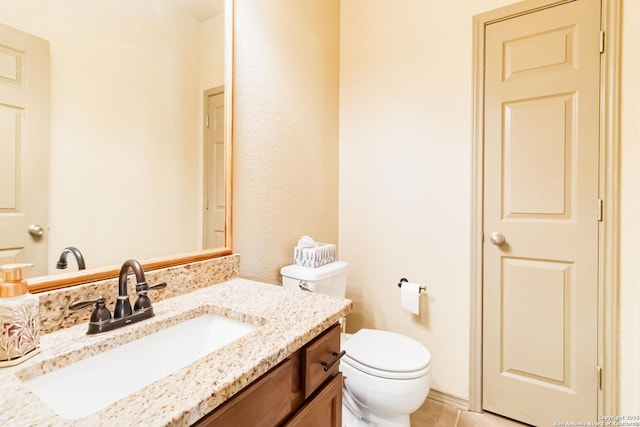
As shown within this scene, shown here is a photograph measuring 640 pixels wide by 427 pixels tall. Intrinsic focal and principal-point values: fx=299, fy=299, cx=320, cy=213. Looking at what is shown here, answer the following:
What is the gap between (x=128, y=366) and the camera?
2.45ft

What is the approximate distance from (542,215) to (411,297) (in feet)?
2.67

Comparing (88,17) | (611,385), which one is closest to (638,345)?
(611,385)

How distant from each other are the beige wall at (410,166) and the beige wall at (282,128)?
170 millimetres

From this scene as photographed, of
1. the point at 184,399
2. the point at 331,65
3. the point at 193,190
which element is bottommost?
the point at 184,399

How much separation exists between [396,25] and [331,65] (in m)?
0.48

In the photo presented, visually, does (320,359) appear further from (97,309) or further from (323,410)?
(97,309)

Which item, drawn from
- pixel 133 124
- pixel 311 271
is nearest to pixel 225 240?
pixel 311 271

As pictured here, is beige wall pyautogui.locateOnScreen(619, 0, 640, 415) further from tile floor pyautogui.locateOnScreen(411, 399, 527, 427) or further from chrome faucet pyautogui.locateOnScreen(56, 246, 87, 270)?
chrome faucet pyautogui.locateOnScreen(56, 246, 87, 270)

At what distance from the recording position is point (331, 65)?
2.06 meters

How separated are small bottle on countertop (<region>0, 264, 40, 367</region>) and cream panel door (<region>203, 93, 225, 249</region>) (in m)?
0.60

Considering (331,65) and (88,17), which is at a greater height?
(331,65)

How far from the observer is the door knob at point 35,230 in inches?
30.0

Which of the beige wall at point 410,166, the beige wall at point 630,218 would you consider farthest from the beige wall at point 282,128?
the beige wall at point 630,218

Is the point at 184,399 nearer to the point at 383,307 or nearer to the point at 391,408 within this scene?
the point at 391,408
